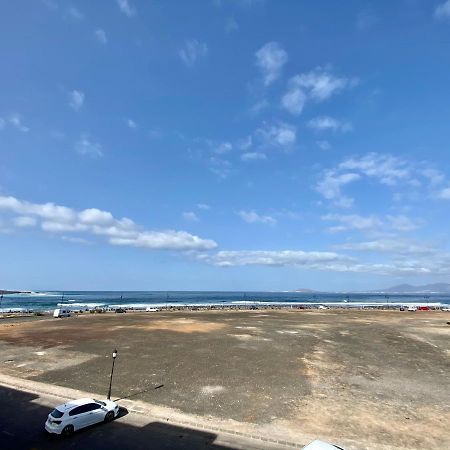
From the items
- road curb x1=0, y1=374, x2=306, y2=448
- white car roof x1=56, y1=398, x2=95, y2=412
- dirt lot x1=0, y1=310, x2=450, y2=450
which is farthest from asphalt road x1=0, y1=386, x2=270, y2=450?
dirt lot x1=0, y1=310, x2=450, y2=450

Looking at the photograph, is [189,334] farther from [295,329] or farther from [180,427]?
[180,427]

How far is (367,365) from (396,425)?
46.7 feet

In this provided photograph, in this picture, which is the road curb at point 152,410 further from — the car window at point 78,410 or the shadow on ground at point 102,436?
the car window at point 78,410

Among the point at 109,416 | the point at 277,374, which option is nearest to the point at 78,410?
the point at 109,416

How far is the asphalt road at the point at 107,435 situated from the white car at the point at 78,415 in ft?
1.30

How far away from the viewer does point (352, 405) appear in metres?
22.3

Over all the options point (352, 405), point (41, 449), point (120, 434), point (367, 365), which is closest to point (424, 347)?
point (367, 365)

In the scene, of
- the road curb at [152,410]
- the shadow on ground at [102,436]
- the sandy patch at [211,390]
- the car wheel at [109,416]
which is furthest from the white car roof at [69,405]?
the sandy patch at [211,390]

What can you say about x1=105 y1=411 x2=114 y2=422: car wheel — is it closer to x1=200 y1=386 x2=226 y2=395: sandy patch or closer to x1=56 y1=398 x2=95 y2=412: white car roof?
x1=56 y1=398 x2=95 y2=412: white car roof

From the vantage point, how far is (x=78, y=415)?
58.3ft

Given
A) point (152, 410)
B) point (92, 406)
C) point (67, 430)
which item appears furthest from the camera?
point (152, 410)

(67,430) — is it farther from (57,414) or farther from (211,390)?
(211,390)

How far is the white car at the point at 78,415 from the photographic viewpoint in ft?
56.3

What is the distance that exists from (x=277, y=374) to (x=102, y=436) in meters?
16.0
